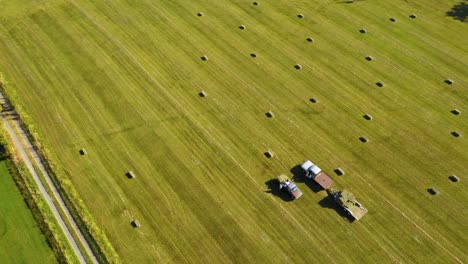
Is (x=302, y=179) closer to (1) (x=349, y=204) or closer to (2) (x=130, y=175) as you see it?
(1) (x=349, y=204)

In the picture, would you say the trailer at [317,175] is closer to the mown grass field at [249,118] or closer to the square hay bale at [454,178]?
the mown grass field at [249,118]

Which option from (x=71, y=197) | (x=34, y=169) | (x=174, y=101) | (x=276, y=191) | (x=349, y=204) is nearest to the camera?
(x=349, y=204)

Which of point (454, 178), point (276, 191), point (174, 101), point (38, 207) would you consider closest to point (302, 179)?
point (276, 191)

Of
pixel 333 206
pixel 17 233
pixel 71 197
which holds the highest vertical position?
pixel 333 206

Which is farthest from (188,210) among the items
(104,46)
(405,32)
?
(405,32)

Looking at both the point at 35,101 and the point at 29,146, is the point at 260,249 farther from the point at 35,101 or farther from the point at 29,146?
the point at 35,101

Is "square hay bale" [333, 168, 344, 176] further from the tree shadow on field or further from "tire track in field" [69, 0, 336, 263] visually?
the tree shadow on field

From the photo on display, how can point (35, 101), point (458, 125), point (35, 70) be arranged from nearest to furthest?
point (458, 125) → point (35, 101) → point (35, 70)

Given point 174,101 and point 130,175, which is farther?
point 174,101
